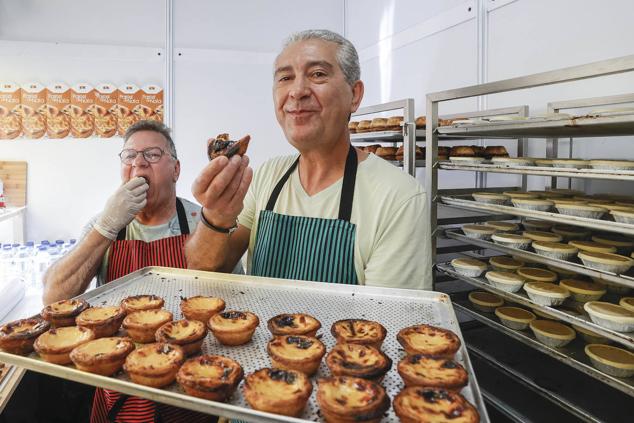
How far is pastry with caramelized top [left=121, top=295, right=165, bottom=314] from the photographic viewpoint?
3.76 ft

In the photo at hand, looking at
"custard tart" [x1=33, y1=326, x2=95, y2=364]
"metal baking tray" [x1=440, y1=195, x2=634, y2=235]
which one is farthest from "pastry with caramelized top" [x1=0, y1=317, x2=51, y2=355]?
"metal baking tray" [x1=440, y1=195, x2=634, y2=235]

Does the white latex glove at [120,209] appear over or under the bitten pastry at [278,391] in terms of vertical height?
over

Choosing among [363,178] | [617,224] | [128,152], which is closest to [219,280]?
[363,178]

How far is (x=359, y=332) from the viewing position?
100 cm

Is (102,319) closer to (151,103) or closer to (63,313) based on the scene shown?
(63,313)

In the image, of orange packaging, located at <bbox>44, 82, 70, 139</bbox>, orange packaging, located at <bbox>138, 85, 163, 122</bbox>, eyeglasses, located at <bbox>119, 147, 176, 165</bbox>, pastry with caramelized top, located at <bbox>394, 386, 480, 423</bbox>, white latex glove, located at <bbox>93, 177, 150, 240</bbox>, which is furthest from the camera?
orange packaging, located at <bbox>138, 85, 163, 122</bbox>

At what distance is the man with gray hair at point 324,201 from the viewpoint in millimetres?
1429

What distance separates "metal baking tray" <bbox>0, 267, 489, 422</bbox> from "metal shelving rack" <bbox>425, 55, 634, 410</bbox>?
3.34ft

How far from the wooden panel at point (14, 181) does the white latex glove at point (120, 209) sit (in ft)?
10.2

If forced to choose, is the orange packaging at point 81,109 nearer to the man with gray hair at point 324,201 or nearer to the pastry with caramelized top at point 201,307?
the man with gray hair at point 324,201

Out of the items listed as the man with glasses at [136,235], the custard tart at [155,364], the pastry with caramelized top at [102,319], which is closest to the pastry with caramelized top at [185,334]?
the custard tart at [155,364]

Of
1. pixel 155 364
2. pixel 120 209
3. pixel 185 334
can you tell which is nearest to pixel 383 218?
pixel 185 334

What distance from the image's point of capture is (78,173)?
438 cm

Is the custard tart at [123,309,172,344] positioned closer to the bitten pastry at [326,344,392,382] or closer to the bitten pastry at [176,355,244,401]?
the bitten pastry at [176,355,244,401]
